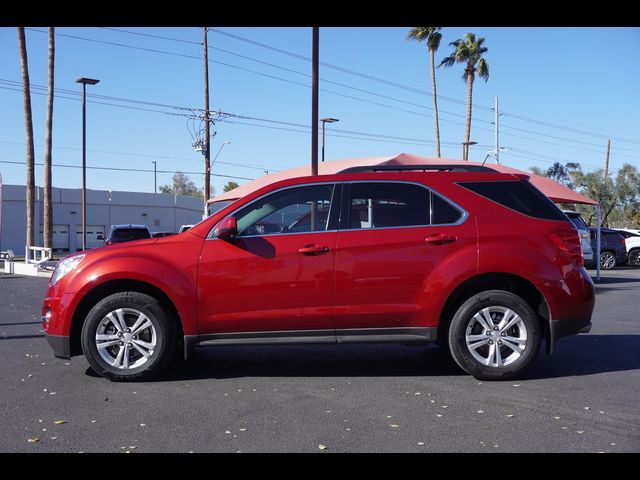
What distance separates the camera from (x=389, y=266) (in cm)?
608

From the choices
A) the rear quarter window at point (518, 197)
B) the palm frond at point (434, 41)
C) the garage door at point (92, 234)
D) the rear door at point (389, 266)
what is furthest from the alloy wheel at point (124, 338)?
the garage door at point (92, 234)

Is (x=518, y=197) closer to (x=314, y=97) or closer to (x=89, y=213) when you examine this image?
(x=314, y=97)

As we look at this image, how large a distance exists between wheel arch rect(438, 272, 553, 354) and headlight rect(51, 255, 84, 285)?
3371mm

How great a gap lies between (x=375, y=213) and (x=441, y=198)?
0.63 m

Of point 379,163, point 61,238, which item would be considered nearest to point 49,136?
point 379,163

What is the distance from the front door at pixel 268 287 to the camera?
607 centimetres

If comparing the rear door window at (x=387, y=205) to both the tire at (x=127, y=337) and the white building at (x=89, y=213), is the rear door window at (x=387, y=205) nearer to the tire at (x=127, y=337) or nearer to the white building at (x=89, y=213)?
the tire at (x=127, y=337)

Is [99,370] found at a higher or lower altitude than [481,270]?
lower

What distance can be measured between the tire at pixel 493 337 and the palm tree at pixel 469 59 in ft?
103

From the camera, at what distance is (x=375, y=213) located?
6312 mm

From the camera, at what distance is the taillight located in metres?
6.21
